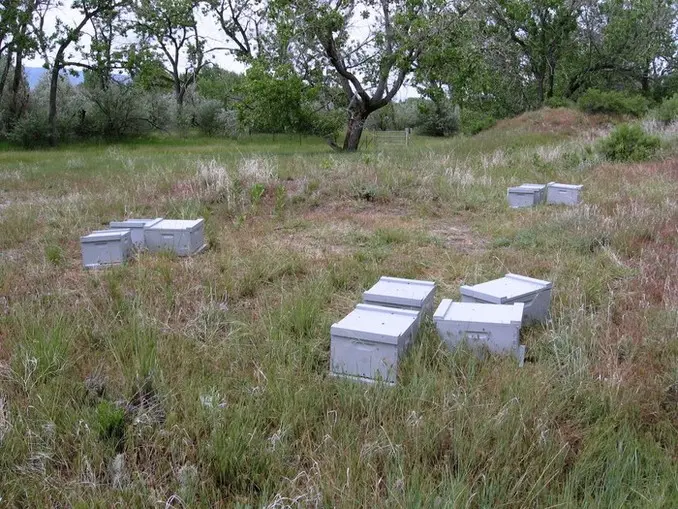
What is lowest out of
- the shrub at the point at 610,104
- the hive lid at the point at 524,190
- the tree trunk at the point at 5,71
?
the hive lid at the point at 524,190

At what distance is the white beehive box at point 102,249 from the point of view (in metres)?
5.33

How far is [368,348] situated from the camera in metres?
3.10

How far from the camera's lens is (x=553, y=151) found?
1326 cm

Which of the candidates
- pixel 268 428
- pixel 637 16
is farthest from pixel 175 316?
pixel 637 16

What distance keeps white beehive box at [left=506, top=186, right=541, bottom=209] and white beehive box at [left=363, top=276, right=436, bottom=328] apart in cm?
468

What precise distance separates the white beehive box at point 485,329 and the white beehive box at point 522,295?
0.27 meters

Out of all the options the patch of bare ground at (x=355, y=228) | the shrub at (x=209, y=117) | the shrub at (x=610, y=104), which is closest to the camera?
the patch of bare ground at (x=355, y=228)

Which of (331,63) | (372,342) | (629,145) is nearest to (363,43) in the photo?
(331,63)

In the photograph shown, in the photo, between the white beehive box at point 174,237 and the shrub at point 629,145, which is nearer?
Result: the white beehive box at point 174,237

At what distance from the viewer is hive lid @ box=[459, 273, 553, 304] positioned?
3744 millimetres

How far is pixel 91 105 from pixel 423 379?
25918 mm

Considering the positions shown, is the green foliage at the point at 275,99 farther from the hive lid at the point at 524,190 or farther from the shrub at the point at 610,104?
the hive lid at the point at 524,190

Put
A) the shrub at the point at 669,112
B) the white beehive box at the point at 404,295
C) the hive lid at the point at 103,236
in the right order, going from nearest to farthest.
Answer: the white beehive box at the point at 404,295
the hive lid at the point at 103,236
the shrub at the point at 669,112

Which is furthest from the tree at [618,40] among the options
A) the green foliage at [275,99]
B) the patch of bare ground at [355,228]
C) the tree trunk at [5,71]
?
the tree trunk at [5,71]
